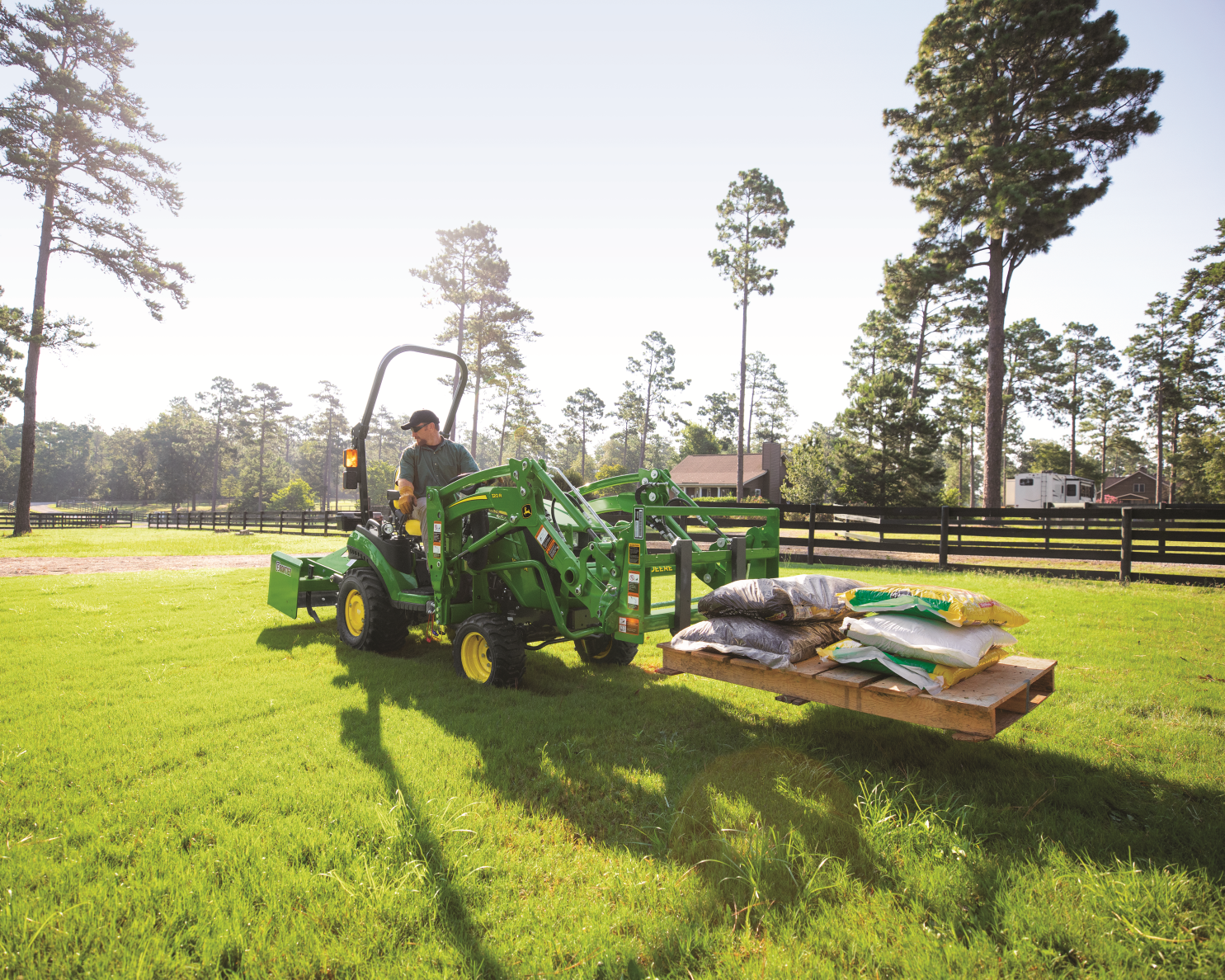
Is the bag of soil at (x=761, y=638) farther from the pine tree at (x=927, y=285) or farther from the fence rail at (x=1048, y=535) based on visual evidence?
the pine tree at (x=927, y=285)

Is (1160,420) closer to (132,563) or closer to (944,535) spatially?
(944,535)

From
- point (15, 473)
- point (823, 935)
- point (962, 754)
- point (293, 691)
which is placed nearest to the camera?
point (823, 935)

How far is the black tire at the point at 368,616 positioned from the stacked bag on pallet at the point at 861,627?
323 centimetres

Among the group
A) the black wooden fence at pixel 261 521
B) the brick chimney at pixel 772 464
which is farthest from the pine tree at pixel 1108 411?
the black wooden fence at pixel 261 521

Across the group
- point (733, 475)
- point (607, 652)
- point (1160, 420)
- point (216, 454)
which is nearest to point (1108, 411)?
point (1160, 420)

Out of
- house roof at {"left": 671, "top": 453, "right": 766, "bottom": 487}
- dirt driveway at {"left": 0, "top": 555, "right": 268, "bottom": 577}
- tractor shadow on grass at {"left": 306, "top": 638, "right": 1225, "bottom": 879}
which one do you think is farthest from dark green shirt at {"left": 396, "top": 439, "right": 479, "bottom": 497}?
house roof at {"left": 671, "top": 453, "right": 766, "bottom": 487}

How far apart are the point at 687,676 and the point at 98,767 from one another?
13.4 ft

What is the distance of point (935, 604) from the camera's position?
3.08 m

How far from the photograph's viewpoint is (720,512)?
4.94 m

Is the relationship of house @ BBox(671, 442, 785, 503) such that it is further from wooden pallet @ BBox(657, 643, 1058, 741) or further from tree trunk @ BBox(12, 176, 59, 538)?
wooden pallet @ BBox(657, 643, 1058, 741)

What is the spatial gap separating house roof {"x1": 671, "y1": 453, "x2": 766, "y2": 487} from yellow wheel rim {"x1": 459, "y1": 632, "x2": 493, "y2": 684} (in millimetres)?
44010

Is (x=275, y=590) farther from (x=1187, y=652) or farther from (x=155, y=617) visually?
(x=1187, y=652)

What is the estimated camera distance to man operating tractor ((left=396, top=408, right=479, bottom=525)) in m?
5.83

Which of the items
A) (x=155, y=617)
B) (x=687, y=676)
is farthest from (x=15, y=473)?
(x=687, y=676)
